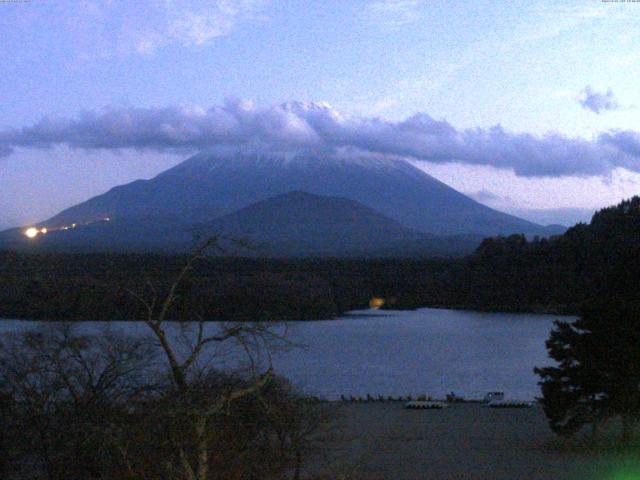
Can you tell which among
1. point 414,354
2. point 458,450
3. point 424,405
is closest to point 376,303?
point 414,354

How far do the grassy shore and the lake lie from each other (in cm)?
295

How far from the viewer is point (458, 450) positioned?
550 inches

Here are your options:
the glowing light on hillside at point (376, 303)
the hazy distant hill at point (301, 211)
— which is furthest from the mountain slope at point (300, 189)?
the glowing light on hillside at point (376, 303)

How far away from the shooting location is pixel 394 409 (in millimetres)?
19359

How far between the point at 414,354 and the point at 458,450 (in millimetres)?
17464

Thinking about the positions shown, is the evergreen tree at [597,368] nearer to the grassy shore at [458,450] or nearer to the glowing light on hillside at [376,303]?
the grassy shore at [458,450]

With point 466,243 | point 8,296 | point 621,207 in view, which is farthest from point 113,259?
point 466,243

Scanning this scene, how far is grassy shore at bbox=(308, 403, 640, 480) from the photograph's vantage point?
11.8 metres

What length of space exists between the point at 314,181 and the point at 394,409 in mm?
119377

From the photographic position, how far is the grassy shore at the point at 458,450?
38.6ft

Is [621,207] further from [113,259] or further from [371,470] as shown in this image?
[371,470]

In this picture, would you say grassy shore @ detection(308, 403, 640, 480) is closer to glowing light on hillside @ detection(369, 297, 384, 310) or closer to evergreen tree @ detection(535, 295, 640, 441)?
evergreen tree @ detection(535, 295, 640, 441)

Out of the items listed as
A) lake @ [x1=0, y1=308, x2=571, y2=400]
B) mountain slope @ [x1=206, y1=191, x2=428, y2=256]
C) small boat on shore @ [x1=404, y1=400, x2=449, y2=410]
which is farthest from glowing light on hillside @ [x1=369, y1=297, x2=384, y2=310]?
mountain slope @ [x1=206, y1=191, x2=428, y2=256]

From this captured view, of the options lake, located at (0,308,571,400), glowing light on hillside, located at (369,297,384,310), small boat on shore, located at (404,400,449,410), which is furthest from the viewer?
glowing light on hillside, located at (369,297,384,310)
